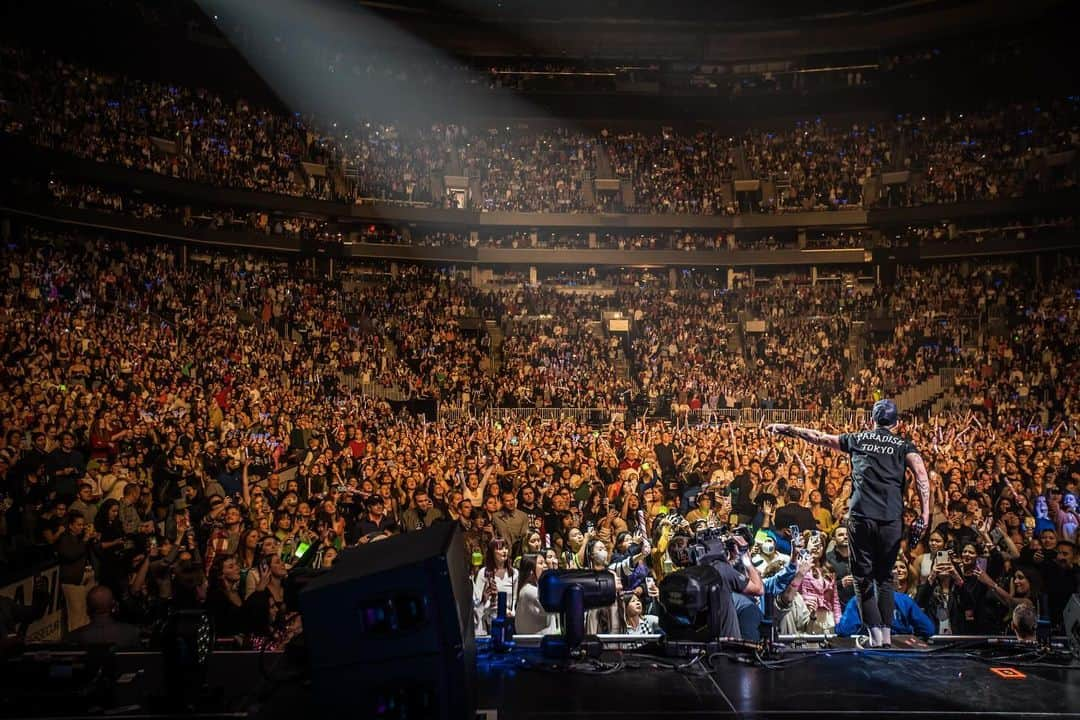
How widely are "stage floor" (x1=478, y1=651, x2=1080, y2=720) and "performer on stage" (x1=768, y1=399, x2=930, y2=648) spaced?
476 millimetres

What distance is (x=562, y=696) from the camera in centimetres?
374

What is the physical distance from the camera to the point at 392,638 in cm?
301

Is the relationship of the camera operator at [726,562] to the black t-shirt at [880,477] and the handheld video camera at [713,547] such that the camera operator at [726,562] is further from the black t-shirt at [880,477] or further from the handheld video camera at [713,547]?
the black t-shirt at [880,477]

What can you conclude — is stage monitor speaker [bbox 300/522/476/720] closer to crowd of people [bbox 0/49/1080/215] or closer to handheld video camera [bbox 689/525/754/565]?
handheld video camera [bbox 689/525/754/565]

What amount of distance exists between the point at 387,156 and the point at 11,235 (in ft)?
35.5

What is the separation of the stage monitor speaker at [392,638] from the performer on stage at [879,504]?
2.49m

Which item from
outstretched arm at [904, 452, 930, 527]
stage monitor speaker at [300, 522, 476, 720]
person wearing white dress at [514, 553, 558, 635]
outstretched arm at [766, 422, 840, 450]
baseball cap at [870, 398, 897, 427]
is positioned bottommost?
person wearing white dress at [514, 553, 558, 635]

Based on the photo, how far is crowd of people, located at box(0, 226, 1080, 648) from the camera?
20.7 ft

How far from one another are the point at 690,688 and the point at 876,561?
1543mm

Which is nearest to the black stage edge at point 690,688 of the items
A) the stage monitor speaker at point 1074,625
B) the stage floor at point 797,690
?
the stage floor at point 797,690

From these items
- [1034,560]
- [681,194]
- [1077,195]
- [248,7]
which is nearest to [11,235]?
[248,7]

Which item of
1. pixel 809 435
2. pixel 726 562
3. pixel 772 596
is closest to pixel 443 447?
pixel 772 596

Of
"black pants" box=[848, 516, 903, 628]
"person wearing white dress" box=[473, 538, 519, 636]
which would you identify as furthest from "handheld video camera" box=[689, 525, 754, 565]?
Result: "person wearing white dress" box=[473, 538, 519, 636]

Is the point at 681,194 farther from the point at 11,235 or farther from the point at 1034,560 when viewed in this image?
the point at 1034,560
